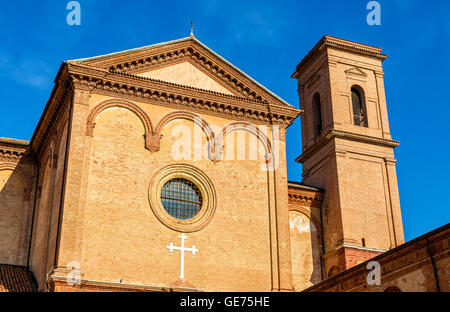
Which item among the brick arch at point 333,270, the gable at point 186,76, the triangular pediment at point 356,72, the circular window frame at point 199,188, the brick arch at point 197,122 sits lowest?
the brick arch at point 333,270

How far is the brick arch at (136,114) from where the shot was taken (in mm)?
20531

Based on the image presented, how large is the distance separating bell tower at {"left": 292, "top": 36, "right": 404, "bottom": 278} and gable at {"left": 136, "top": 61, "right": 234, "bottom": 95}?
612cm

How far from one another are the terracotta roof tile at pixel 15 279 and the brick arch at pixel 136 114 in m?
5.99

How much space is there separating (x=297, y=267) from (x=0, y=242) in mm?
11301

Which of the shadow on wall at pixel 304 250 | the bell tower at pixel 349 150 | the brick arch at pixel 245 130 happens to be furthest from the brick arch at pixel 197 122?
the bell tower at pixel 349 150

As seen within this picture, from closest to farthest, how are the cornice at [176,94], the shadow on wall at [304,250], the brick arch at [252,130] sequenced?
1. the cornice at [176,94]
2. the brick arch at [252,130]
3. the shadow on wall at [304,250]

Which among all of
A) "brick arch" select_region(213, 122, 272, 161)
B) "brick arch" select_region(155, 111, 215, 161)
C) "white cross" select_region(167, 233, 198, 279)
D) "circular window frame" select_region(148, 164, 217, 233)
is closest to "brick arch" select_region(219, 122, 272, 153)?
"brick arch" select_region(213, 122, 272, 161)

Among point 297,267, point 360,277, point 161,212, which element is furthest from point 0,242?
point 360,277

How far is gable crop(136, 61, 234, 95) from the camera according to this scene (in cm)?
2219

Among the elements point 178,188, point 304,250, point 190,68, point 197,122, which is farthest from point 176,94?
point 304,250

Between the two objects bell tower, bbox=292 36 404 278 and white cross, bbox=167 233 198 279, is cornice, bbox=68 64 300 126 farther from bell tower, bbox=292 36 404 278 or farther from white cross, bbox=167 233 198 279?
white cross, bbox=167 233 198 279

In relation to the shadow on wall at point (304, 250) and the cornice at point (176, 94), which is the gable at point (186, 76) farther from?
the shadow on wall at point (304, 250)

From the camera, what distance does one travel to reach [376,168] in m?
26.4

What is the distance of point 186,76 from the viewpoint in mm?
22688
